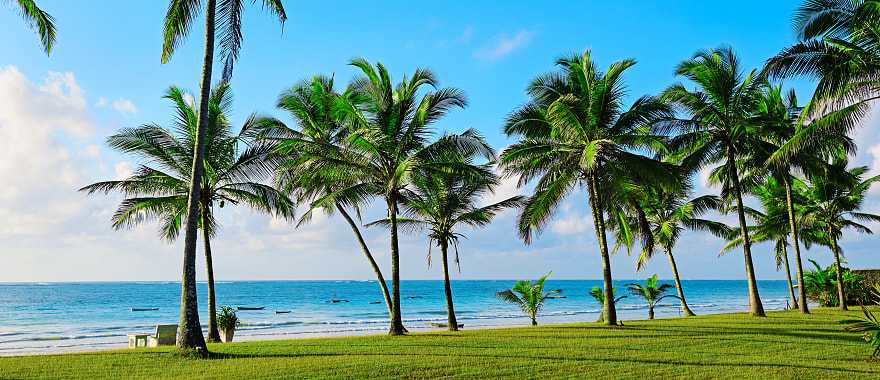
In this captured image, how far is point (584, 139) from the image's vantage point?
57.9 feet

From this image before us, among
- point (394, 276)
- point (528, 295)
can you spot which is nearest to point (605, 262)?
point (394, 276)

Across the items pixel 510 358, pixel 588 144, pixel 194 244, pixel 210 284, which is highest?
pixel 588 144

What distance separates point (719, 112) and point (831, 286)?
14.5 meters

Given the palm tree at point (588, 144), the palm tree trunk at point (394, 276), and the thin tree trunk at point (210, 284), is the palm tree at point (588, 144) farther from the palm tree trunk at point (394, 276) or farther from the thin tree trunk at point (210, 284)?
the thin tree trunk at point (210, 284)

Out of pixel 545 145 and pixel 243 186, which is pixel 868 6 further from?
pixel 243 186

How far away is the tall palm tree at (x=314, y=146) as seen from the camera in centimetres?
1628

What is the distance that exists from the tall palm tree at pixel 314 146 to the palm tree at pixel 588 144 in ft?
16.0

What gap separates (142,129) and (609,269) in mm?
13087

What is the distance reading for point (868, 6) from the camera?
12359mm

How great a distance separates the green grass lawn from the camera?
938cm

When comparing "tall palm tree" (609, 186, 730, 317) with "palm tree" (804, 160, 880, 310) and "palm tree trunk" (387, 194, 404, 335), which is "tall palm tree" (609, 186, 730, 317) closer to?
"palm tree" (804, 160, 880, 310)

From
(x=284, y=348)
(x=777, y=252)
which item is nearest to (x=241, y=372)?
(x=284, y=348)

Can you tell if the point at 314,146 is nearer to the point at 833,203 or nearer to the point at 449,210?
the point at 449,210

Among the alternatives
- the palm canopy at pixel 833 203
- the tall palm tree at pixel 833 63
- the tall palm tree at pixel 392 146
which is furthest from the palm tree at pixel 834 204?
the tall palm tree at pixel 392 146
